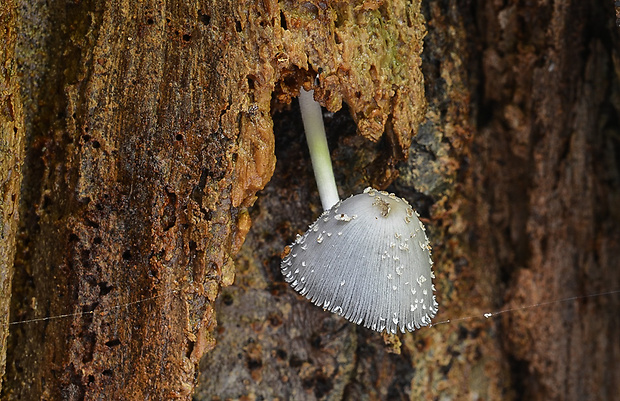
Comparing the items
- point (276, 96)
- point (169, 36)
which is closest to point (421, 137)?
point (276, 96)

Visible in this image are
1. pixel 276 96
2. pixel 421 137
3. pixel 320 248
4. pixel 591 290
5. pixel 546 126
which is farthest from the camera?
pixel 591 290

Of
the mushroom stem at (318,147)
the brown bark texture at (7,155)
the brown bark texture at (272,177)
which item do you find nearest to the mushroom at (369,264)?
the mushroom stem at (318,147)

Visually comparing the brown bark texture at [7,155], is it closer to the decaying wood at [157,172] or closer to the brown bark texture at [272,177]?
the brown bark texture at [272,177]

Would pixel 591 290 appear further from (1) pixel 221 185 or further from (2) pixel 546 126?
(1) pixel 221 185

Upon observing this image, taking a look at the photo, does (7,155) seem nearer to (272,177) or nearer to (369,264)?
(272,177)

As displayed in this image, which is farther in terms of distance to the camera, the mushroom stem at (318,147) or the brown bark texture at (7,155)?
the mushroom stem at (318,147)

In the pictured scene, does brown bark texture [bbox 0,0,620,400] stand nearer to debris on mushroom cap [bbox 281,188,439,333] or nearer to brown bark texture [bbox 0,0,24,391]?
brown bark texture [bbox 0,0,24,391]

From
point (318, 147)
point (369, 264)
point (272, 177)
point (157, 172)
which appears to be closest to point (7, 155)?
point (157, 172)

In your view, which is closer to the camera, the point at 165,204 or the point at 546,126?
the point at 165,204
